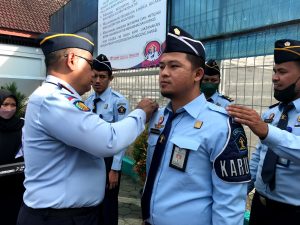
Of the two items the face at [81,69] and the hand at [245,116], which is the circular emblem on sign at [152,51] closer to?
the face at [81,69]

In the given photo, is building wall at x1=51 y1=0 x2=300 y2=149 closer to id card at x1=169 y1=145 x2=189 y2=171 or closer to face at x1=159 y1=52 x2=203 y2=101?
face at x1=159 y1=52 x2=203 y2=101

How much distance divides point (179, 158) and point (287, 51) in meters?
1.06

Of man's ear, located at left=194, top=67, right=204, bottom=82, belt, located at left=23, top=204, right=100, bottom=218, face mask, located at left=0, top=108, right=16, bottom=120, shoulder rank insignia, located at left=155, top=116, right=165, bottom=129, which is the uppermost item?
man's ear, located at left=194, top=67, right=204, bottom=82

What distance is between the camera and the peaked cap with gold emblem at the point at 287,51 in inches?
77.8

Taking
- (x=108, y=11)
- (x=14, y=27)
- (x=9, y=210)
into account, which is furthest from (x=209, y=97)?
(x=14, y=27)

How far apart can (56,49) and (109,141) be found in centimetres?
62

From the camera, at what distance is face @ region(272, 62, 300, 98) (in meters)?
1.99

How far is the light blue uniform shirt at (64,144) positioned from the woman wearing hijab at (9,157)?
1.40 metres

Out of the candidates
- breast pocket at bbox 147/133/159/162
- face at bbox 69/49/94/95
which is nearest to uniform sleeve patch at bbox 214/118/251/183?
breast pocket at bbox 147/133/159/162

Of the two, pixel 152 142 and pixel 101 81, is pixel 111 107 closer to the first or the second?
pixel 101 81

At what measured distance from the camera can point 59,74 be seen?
1.77 meters

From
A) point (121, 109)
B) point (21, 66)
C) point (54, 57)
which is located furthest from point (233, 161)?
point (21, 66)

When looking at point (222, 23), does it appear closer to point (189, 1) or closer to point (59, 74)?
point (189, 1)

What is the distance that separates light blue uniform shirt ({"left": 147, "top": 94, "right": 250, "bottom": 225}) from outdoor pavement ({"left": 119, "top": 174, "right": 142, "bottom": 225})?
2582 millimetres
